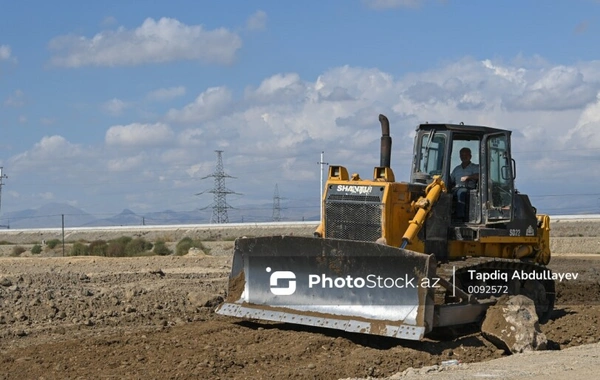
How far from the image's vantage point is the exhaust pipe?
13.7m

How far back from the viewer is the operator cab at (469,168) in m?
14.0

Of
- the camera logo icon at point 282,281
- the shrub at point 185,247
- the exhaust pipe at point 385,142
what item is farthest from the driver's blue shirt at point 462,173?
the shrub at point 185,247

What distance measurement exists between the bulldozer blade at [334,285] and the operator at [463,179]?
7.66ft

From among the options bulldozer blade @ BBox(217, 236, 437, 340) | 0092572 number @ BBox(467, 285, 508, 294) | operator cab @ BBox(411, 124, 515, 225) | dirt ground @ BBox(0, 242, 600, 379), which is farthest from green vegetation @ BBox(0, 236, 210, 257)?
0092572 number @ BBox(467, 285, 508, 294)

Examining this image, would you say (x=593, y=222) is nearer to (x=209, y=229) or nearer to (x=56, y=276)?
(x=209, y=229)

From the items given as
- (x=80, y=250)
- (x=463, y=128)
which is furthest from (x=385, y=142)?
(x=80, y=250)

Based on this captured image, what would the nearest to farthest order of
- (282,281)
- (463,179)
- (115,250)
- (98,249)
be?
(282,281), (463,179), (115,250), (98,249)

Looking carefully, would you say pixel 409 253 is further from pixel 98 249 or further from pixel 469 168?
pixel 98 249

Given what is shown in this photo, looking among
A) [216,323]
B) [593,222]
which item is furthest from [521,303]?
[593,222]

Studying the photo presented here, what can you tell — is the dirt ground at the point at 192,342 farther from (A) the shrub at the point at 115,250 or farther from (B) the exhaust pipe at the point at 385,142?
(A) the shrub at the point at 115,250

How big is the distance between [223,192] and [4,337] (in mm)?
67417

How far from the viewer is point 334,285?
12.9 meters

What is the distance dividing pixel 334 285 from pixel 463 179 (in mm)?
2814

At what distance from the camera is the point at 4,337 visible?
12969 mm
